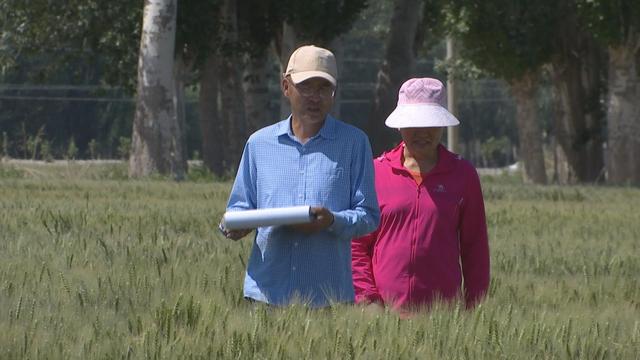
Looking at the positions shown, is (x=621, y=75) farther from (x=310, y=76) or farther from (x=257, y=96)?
(x=310, y=76)

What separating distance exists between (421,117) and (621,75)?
37448 mm

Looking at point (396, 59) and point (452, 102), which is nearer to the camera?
point (396, 59)

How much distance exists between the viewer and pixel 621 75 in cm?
4434

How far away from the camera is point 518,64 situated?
46906 millimetres

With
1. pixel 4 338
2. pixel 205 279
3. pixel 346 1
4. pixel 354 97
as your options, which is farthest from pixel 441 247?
pixel 354 97

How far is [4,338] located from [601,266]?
760 cm

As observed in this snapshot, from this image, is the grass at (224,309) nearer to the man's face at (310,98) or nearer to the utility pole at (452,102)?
the man's face at (310,98)

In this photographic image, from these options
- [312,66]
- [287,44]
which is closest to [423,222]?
[312,66]

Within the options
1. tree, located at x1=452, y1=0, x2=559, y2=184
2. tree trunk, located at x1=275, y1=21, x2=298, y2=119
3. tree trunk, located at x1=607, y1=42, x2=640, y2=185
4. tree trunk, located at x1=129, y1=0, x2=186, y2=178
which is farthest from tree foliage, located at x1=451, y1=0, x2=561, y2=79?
tree trunk, located at x1=129, y1=0, x2=186, y2=178

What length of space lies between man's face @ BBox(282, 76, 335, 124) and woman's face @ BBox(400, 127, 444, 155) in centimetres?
75

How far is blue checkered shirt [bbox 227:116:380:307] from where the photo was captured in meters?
7.07

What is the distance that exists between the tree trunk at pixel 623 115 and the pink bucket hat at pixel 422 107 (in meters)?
36.5

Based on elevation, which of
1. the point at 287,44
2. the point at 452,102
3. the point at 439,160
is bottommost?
the point at 439,160

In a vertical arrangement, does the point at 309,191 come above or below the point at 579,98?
below
